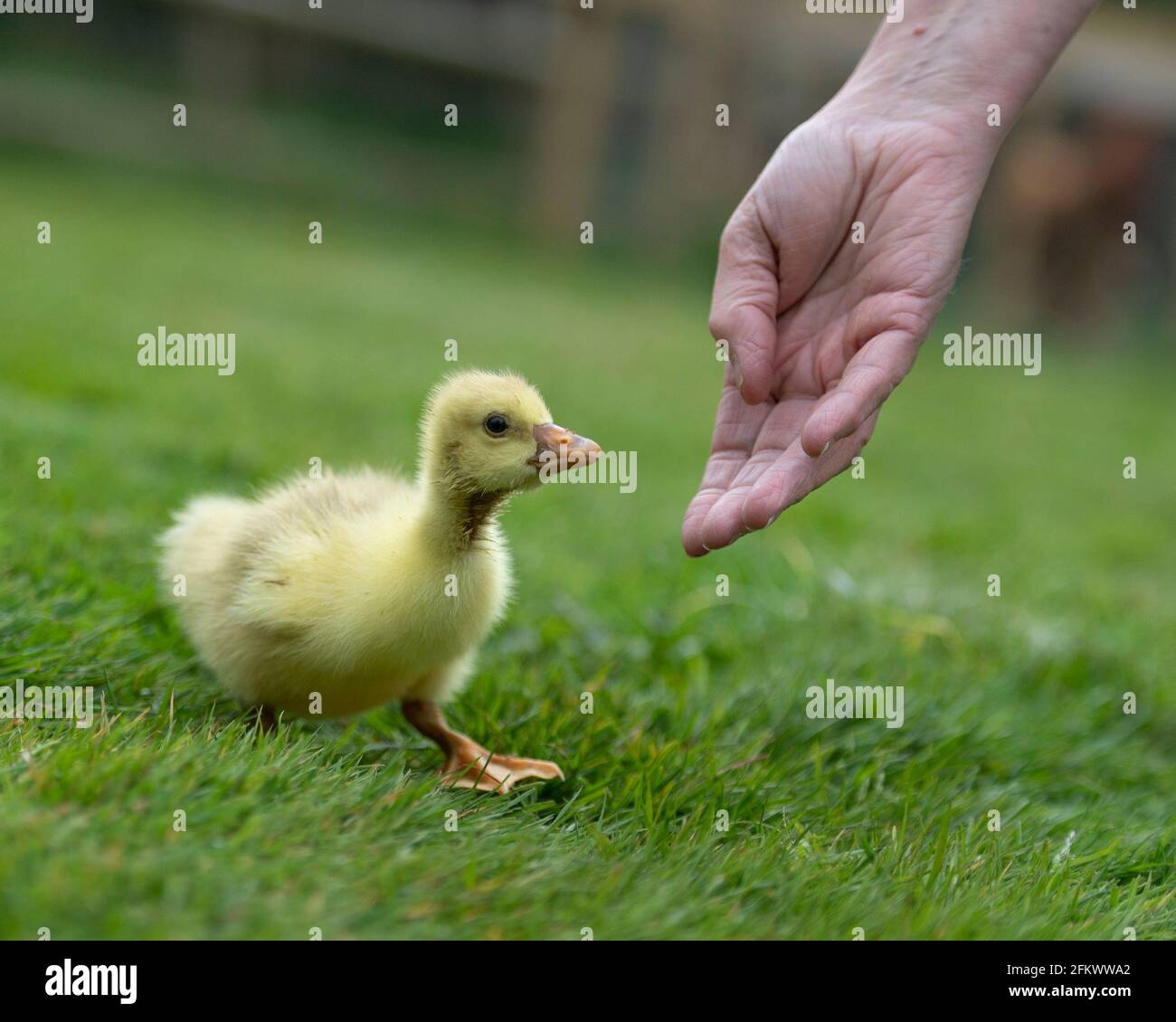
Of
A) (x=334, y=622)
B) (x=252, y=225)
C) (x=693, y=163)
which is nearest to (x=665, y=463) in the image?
(x=334, y=622)

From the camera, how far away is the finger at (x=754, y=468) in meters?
2.78

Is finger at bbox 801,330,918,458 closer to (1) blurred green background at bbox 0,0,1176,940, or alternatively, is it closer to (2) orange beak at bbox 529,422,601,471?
(2) orange beak at bbox 529,422,601,471

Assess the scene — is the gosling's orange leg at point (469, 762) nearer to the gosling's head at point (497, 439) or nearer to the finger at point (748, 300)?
the gosling's head at point (497, 439)

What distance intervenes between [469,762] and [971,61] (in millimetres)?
2154

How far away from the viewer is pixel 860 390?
2830 mm

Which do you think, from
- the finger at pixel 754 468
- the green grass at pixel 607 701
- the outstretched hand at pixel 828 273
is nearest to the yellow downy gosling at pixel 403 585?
the green grass at pixel 607 701

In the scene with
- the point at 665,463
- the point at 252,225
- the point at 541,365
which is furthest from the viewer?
the point at 252,225

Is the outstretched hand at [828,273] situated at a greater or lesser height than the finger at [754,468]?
greater

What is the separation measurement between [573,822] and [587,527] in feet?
9.94

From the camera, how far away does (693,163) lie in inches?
623

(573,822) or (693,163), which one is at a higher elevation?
(693,163)

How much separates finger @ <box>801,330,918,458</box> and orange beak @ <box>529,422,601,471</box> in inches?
17.8

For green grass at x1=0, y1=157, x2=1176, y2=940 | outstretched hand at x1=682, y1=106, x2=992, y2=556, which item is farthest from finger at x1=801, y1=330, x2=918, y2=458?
green grass at x1=0, y1=157, x2=1176, y2=940

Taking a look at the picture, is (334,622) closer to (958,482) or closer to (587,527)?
(587,527)
